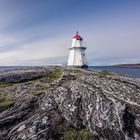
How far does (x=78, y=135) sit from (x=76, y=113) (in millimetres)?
1840

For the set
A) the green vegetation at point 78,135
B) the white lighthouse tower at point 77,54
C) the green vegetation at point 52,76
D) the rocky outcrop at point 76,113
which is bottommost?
the green vegetation at point 78,135

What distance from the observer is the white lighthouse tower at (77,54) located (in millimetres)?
34103

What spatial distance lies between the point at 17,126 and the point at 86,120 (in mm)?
4670

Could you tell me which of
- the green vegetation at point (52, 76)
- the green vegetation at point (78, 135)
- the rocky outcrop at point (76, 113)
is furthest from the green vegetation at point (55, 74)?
the green vegetation at point (78, 135)

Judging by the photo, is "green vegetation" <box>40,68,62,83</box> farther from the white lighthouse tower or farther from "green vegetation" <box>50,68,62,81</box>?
the white lighthouse tower

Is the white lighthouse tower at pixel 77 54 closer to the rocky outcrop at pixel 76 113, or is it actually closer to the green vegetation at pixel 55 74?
the green vegetation at pixel 55 74

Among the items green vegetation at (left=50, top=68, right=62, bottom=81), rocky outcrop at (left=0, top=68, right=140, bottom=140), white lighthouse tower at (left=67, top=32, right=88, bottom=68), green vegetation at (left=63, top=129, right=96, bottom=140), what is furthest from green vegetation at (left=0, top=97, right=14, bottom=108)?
white lighthouse tower at (left=67, top=32, right=88, bottom=68)

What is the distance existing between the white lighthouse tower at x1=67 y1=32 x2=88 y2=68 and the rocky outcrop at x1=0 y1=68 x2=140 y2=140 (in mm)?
14316

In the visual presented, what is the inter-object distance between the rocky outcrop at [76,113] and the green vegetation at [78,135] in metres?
0.22

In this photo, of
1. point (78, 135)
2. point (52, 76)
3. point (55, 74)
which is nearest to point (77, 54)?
point (55, 74)

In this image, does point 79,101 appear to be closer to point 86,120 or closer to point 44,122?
point 86,120

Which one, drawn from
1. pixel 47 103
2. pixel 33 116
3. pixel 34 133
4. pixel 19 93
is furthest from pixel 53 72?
pixel 34 133

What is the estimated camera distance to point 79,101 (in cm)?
1755

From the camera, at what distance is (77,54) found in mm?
34156
